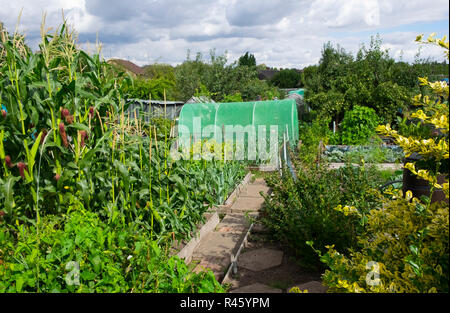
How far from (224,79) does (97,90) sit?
12.6 meters

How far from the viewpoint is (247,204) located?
17.5 ft

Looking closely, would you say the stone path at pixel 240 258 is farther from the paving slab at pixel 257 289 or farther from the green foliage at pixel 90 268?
the green foliage at pixel 90 268

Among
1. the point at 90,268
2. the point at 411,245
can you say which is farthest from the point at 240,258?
the point at 411,245

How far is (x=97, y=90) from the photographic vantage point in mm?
3400

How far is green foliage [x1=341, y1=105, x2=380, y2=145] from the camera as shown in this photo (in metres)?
10.6

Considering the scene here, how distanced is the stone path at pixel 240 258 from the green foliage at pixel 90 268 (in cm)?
48

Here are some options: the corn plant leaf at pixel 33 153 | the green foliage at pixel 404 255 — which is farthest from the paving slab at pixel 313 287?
the corn plant leaf at pixel 33 153

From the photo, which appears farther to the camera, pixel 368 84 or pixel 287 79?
pixel 287 79

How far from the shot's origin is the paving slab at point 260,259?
136 inches

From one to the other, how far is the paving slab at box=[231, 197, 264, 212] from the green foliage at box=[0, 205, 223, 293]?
272 cm

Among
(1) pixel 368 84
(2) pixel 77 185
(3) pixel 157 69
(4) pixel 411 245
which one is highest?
(3) pixel 157 69

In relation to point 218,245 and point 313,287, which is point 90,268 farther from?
point 218,245

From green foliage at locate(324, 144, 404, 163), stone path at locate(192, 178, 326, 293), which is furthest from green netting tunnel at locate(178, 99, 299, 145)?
stone path at locate(192, 178, 326, 293)

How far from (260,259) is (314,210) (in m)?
0.73
